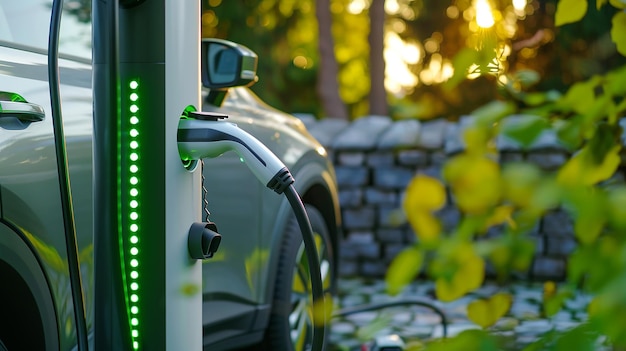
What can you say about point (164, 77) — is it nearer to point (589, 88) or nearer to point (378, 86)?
point (589, 88)

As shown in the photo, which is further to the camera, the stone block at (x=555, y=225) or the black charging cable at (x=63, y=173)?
the stone block at (x=555, y=225)

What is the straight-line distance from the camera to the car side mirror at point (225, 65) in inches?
103

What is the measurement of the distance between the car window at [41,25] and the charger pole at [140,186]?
1.03 feet

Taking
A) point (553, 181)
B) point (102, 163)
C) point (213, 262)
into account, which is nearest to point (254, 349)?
point (213, 262)

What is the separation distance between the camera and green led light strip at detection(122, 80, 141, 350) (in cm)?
180

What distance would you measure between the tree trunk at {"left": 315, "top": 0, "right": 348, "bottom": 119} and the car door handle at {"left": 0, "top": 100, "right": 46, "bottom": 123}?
11849 millimetres

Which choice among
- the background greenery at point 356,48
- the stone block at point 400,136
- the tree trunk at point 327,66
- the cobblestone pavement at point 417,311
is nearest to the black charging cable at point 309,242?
the cobblestone pavement at point 417,311

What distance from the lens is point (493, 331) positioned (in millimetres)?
792

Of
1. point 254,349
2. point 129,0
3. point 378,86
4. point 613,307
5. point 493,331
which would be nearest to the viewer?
point 613,307

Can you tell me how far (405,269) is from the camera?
2.31 feet

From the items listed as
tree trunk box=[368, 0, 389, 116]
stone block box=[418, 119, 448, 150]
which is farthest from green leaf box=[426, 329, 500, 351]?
tree trunk box=[368, 0, 389, 116]

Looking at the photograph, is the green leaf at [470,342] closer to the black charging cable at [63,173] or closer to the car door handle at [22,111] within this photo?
the black charging cable at [63,173]

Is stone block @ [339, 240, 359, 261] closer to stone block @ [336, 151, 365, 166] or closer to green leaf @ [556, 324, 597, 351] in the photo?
stone block @ [336, 151, 365, 166]

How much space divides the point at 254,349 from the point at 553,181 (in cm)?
265
